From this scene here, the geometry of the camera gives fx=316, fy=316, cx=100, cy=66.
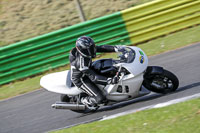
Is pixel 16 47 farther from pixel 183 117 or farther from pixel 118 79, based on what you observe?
pixel 183 117

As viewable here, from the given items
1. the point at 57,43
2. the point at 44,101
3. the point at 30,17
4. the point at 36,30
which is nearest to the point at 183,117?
the point at 44,101

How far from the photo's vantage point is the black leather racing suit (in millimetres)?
6352

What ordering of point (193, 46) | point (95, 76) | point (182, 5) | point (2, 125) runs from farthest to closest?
point (182, 5), point (193, 46), point (2, 125), point (95, 76)

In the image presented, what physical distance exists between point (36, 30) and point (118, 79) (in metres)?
9.39

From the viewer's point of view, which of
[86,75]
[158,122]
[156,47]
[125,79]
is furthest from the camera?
[156,47]

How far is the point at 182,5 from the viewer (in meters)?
11.7

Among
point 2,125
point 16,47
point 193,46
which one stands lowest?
point 2,125

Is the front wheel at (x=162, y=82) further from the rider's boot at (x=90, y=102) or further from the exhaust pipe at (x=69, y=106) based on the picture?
the exhaust pipe at (x=69, y=106)

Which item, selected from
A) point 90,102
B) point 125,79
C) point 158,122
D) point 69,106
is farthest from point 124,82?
point 158,122

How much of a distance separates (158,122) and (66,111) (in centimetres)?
315

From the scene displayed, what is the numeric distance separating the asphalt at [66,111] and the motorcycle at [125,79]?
263 mm

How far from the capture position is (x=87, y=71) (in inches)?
251

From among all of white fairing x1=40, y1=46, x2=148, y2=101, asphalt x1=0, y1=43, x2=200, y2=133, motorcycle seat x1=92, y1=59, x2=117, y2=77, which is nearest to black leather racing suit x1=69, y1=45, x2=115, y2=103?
motorcycle seat x1=92, y1=59, x2=117, y2=77

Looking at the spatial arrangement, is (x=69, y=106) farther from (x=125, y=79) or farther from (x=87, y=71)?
(x=125, y=79)
